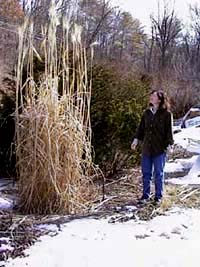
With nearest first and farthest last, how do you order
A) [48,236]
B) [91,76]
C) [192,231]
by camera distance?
[48,236]
[192,231]
[91,76]

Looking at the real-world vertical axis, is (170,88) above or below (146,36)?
below

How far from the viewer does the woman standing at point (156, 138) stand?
6656mm

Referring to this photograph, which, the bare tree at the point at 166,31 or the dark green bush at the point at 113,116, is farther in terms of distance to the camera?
the bare tree at the point at 166,31

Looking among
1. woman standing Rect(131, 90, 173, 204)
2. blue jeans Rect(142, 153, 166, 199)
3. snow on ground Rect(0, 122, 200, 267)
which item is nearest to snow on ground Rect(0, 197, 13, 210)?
snow on ground Rect(0, 122, 200, 267)

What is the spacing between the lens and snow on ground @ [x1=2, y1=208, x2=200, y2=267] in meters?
4.49

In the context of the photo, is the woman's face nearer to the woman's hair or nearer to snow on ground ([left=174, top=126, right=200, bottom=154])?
the woman's hair

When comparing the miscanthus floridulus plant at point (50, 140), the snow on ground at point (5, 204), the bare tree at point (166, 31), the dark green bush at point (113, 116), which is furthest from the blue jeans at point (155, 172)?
the bare tree at point (166, 31)

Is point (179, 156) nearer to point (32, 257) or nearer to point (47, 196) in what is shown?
point (47, 196)

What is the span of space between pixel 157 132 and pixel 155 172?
50 centimetres

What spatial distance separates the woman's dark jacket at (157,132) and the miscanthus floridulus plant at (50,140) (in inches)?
31.4

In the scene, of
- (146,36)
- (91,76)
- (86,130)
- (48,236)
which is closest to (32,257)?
(48,236)

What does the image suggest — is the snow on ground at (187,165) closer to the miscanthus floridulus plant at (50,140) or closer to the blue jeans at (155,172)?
the blue jeans at (155,172)

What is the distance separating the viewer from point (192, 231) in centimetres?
553

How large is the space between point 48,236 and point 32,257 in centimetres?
62
